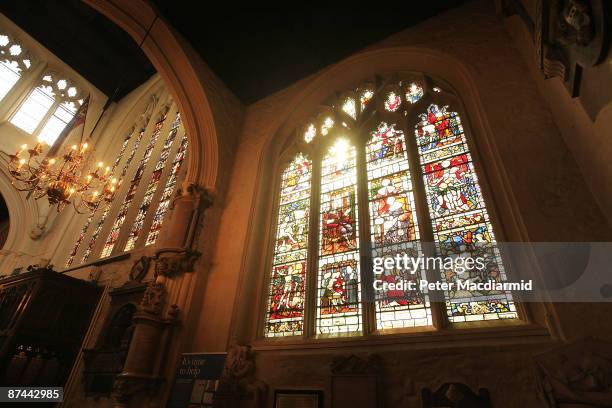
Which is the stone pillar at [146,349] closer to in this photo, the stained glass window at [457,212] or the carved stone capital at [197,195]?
the carved stone capital at [197,195]

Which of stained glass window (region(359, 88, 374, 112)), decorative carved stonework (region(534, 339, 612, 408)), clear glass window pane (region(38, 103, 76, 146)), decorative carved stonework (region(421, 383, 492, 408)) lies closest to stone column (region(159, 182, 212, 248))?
stained glass window (region(359, 88, 374, 112))

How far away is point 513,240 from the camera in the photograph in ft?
11.1

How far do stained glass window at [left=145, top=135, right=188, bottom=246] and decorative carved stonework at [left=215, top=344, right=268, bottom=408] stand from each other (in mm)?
3302

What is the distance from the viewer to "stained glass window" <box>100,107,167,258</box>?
7.33 m

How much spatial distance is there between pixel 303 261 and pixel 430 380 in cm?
212

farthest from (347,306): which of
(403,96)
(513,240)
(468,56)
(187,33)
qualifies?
(187,33)

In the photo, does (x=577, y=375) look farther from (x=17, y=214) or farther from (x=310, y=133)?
(x=17, y=214)

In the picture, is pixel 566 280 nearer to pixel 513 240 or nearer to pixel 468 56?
pixel 513 240

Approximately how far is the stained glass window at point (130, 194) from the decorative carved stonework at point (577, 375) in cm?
738

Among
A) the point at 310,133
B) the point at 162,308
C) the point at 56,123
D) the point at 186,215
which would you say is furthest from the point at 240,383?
the point at 56,123

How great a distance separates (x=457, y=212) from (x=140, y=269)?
498cm

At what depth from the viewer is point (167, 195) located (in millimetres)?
7160

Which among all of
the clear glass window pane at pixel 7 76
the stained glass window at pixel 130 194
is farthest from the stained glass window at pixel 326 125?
the clear glass window pane at pixel 7 76

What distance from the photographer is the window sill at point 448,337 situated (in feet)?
9.51
